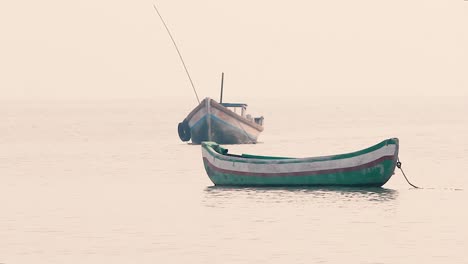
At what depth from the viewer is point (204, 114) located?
7450 centimetres

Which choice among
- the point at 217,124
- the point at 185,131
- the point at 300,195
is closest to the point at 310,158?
the point at 300,195

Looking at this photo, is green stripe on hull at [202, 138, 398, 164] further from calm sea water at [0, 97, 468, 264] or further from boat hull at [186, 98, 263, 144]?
boat hull at [186, 98, 263, 144]

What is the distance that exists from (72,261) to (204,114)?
4496cm

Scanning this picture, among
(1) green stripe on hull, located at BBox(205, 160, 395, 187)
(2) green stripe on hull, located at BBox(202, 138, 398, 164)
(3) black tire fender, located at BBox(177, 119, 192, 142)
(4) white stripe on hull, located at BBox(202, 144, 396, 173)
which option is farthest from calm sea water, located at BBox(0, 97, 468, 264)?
(3) black tire fender, located at BBox(177, 119, 192, 142)

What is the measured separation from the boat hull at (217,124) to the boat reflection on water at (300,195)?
2808cm

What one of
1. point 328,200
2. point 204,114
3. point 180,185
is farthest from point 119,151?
point 328,200

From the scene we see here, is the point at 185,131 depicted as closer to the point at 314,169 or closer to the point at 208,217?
the point at 314,169

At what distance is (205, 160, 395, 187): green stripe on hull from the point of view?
43719 mm

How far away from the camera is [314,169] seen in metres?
44.4

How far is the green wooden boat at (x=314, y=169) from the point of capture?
142ft

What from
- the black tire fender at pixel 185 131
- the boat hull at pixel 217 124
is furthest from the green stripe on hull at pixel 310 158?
the black tire fender at pixel 185 131

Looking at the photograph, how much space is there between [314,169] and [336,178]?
78 centimetres

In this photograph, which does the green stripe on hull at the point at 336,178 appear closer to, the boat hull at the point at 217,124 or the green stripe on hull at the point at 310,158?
the green stripe on hull at the point at 310,158

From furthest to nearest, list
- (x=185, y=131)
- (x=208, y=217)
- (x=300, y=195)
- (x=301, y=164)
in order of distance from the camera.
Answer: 1. (x=185, y=131)
2. (x=301, y=164)
3. (x=300, y=195)
4. (x=208, y=217)
